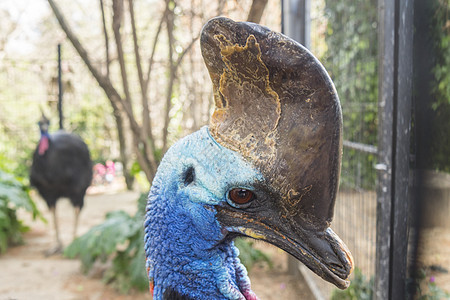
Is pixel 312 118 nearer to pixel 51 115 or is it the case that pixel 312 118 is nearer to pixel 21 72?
pixel 51 115

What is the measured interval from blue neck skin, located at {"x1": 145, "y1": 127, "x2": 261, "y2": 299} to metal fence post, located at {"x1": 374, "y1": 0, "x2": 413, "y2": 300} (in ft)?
3.24

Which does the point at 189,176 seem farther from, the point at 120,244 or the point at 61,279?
the point at 61,279

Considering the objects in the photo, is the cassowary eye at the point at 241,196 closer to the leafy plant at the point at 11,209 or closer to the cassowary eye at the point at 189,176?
the cassowary eye at the point at 189,176

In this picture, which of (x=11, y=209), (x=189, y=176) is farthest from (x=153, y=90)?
(x=189, y=176)

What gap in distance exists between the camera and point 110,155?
9.52 m

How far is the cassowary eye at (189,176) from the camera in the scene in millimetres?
931

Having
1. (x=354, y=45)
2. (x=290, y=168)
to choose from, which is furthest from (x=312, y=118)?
(x=354, y=45)

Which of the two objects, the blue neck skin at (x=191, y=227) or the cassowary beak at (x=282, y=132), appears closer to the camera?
the cassowary beak at (x=282, y=132)

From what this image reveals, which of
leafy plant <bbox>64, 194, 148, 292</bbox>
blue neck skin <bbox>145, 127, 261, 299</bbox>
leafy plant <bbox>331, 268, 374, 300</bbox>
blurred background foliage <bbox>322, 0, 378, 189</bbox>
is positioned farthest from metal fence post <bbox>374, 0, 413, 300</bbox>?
leafy plant <bbox>64, 194, 148, 292</bbox>

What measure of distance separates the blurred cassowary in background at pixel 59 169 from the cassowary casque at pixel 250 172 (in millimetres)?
4049

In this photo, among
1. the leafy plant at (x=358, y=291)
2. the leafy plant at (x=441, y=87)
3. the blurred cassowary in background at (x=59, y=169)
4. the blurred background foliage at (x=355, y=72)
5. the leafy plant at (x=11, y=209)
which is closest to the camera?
the leafy plant at (x=441, y=87)

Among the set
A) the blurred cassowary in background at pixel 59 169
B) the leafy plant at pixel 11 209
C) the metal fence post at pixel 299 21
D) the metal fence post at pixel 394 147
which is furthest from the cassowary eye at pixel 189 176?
the blurred cassowary in background at pixel 59 169

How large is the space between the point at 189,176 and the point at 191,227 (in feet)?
0.35

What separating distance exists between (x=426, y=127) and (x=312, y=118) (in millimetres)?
1163
